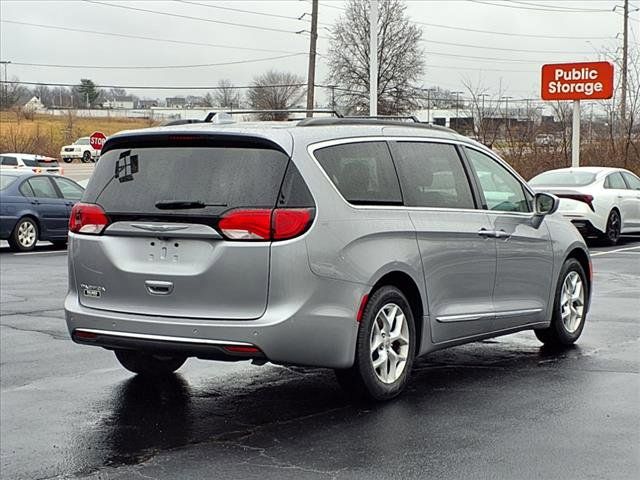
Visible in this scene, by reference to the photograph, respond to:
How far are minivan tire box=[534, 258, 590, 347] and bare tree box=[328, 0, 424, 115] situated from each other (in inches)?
2641

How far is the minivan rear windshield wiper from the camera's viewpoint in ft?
20.2

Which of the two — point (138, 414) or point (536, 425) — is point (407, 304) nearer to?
point (536, 425)

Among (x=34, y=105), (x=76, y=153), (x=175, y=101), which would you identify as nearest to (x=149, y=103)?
(x=175, y=101)

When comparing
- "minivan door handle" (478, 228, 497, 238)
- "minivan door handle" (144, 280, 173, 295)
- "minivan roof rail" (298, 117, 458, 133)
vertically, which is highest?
"minivan roof rail" (298, 117, 458, 133)

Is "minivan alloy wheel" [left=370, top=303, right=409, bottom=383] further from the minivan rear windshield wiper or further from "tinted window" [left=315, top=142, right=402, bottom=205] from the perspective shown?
the minivan rear windshield wiper

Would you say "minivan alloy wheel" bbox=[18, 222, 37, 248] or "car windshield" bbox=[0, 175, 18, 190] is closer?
"minivan alloy wheel" bbox=[18, 222, 37, 248]

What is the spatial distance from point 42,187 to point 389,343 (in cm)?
1556

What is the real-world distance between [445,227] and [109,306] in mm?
2316

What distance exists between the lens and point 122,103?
80125 millimetres

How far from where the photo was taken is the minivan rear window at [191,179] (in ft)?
20.1

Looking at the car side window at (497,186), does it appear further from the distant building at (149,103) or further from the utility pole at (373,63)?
the distant building at (149,103)

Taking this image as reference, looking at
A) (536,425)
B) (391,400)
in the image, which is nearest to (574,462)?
(536,425)

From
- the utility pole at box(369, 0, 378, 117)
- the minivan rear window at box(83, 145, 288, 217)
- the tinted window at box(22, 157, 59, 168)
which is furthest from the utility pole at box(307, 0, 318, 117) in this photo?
the minivan rear window at box(83, 145, 288, 217)

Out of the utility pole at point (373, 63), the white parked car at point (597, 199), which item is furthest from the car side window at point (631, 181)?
the utility pole at point (373, 63)
